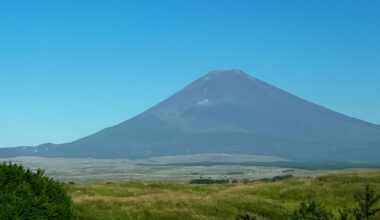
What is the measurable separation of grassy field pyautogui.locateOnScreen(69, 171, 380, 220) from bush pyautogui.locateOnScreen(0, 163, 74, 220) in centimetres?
839

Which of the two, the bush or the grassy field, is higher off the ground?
the bush

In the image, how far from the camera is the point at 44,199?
18516 millimetres

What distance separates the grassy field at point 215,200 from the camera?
30.0 metres

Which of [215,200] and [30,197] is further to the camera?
[215,200]

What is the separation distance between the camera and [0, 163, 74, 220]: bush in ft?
59.0

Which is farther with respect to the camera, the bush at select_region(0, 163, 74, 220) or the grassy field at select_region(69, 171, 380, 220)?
the grassy field at select_region(69, 171, 380, 220)

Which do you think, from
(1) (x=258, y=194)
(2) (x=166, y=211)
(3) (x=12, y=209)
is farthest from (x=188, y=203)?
(3) (x=12, y=209)

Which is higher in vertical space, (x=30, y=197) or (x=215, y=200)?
Result: (x=30, y=197)

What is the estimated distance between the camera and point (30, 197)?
18.2m

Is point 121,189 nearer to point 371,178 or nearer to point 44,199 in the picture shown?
point 371,178

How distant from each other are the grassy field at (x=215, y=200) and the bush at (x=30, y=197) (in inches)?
330

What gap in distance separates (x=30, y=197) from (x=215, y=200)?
16785mm

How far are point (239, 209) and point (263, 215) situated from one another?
52.6 inches

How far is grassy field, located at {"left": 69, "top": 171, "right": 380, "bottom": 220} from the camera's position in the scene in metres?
30.0
